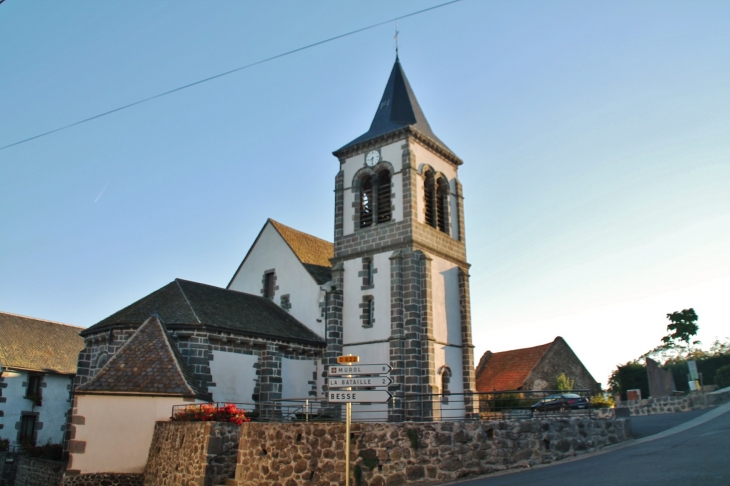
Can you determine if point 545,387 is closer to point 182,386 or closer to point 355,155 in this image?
point 355,155

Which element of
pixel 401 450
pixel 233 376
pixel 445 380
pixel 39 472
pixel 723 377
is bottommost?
pixel 39 472

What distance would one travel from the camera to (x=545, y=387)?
3250 centimetres

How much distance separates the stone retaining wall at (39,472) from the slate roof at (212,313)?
4718mm

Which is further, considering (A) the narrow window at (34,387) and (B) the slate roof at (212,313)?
(A) the narrow window at (34,387)

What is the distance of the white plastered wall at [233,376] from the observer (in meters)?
21.1

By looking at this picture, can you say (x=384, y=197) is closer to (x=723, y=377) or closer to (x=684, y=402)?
(x=684, y=402)

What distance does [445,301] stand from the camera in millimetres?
24281

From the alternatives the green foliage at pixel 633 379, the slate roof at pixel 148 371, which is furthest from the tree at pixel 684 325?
the slate roof at pixel 148 371

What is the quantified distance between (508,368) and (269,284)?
15.2 metres

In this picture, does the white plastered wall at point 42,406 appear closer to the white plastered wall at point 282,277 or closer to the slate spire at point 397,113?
the white plastered wall at point 282,277

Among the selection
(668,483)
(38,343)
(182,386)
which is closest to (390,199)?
(182,386)

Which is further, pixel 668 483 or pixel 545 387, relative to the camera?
pixel 545 387

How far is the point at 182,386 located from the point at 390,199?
11.7 meters

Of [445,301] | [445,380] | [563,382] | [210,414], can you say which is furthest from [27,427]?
[563,382]
